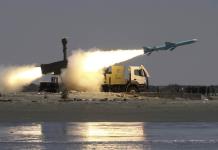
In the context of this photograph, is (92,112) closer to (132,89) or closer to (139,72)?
(132,89)

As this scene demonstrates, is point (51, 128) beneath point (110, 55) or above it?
beneath

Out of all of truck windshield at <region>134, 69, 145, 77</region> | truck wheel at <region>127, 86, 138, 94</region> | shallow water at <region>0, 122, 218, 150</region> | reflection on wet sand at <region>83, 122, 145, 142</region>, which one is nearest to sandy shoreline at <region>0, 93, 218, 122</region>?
reflection on wet sand at <region>83, 122, 145, 142</region>

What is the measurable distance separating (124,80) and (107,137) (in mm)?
50880

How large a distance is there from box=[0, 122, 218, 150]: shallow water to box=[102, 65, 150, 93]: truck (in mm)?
44389

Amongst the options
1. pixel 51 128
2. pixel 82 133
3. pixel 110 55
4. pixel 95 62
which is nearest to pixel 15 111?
pixel 51 128

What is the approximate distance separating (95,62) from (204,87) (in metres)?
17.9

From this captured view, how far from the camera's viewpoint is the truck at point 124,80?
73.7 m

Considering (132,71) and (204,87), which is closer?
(132,71)

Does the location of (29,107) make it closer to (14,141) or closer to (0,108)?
(0,108)

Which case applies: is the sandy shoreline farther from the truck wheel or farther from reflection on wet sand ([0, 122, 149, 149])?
the truck wheel

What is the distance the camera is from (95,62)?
69.0 meters

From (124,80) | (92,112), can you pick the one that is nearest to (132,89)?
(124,80)

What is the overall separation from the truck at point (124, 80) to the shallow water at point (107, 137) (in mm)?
44389

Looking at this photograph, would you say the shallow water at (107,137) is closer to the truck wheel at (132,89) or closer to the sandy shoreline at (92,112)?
the sandy shoreline at (92,112)
